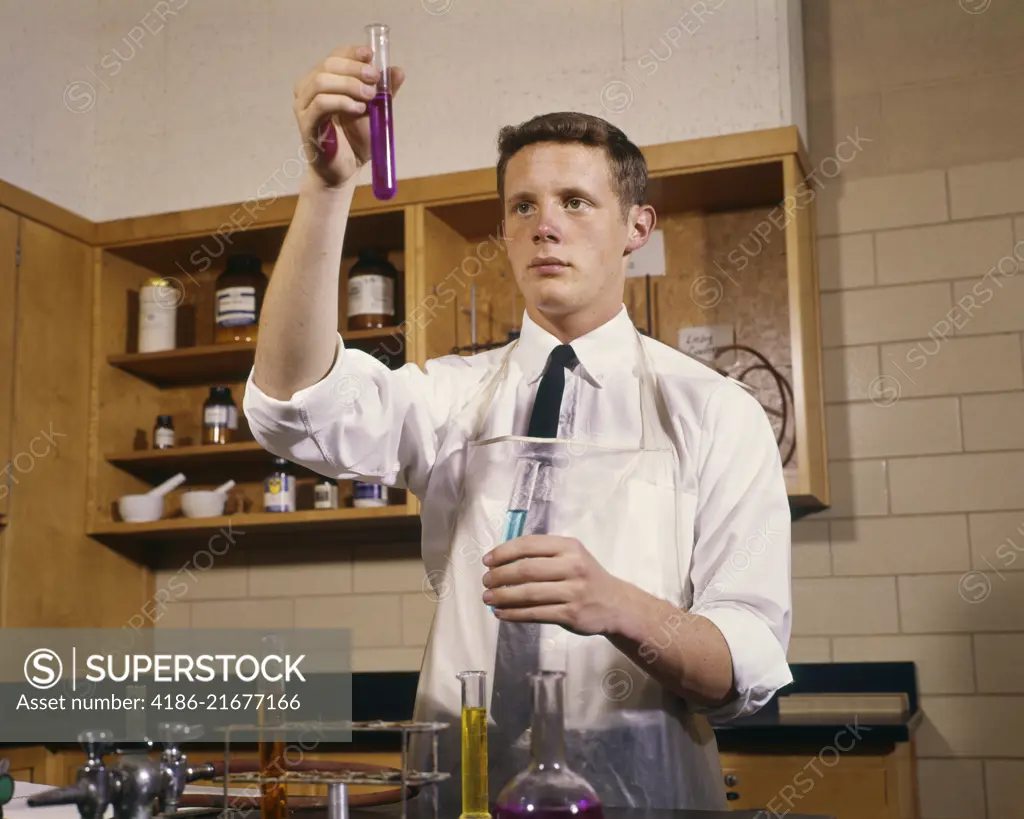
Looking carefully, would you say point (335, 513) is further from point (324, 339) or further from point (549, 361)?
point (324, 339)

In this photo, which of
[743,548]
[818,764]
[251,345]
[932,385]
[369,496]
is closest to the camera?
[743,548]

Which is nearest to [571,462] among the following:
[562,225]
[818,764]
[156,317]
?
[562,225]

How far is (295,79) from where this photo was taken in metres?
3.47

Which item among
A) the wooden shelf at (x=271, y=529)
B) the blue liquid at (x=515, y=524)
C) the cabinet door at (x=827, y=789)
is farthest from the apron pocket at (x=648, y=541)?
the wooden shelf at (x=271, y=529)

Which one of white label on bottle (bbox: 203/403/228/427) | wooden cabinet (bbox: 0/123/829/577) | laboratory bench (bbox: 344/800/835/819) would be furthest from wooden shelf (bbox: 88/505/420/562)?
laboratory bench (bbox: 344/800/835/819)

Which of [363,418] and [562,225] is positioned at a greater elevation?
[562,225]

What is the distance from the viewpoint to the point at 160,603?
3682mm

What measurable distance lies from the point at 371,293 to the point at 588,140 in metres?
1.80

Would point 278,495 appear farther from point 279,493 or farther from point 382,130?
point 382,130

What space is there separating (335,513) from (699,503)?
1837mm

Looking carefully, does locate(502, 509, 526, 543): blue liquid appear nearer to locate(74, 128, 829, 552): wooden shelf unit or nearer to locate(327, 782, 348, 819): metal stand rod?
locate(327, 782, 348, 819): metal stand rod

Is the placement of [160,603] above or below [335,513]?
below

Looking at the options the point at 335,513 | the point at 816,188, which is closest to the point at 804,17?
the point at 816,188

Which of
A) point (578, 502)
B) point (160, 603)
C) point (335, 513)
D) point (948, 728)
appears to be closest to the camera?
point (578, 502)
